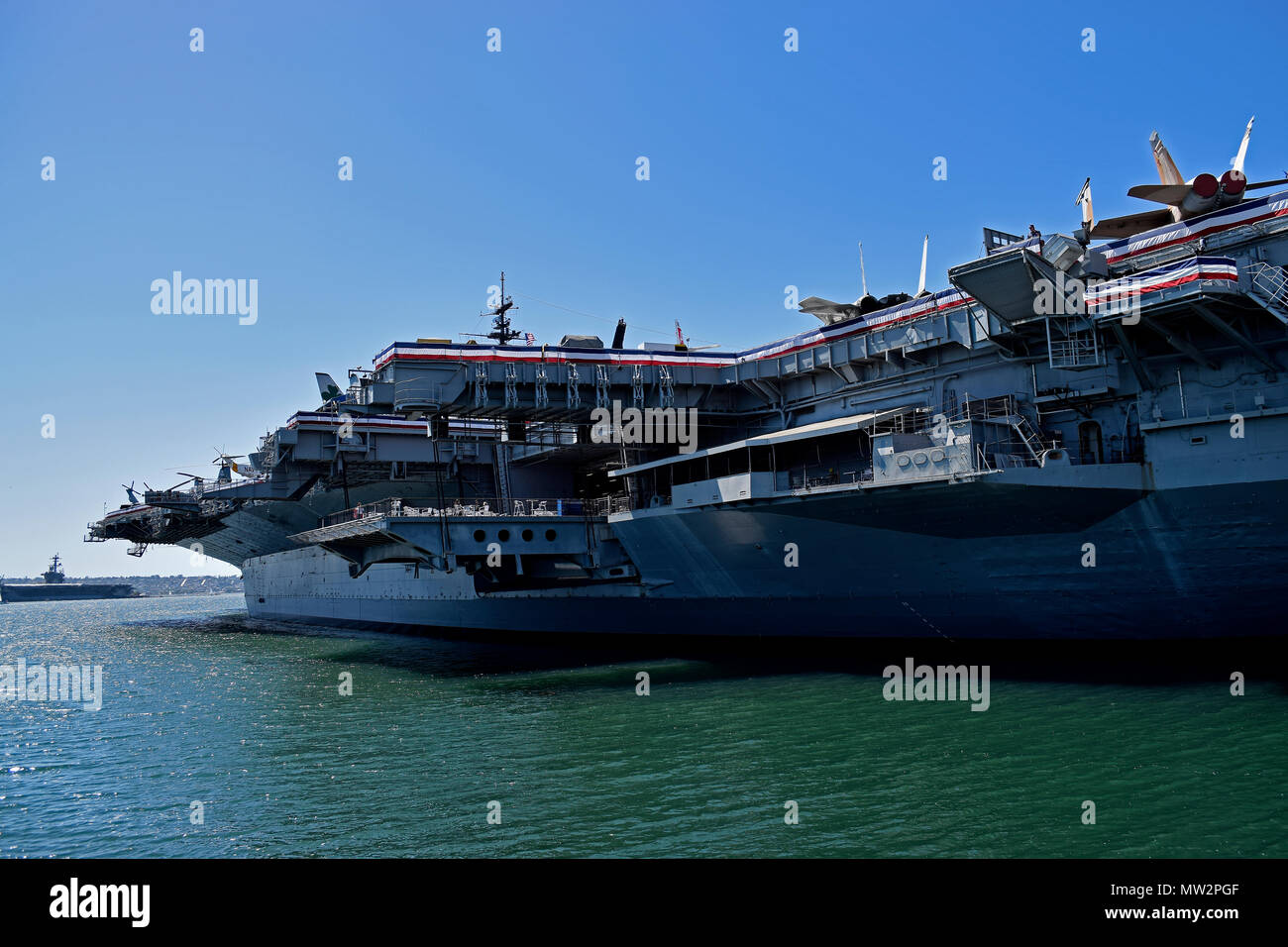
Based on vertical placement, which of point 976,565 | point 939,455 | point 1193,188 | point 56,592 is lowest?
point 56,592

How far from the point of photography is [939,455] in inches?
719

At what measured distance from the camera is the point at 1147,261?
18.8 m

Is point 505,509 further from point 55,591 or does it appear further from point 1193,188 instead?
point 55,591

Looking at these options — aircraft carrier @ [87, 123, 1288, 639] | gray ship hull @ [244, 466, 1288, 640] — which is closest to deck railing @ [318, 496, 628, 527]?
aircraft carrier @ [87, 123, 1288, 639]

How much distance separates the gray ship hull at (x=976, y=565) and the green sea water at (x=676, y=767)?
4.12 feet

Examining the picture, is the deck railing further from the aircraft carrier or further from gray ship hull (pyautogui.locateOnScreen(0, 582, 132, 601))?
gray ship hull (pyautogui.locateOnScreen(0, 582, 132, 601))

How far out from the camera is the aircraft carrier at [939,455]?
56.0 feet

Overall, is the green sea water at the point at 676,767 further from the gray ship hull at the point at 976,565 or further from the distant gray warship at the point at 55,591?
the distant gray warship at the point at 55,591

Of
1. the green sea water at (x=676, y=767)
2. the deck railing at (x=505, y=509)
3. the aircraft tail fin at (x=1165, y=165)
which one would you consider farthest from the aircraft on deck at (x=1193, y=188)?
the deck railing at (x=505, y=509)

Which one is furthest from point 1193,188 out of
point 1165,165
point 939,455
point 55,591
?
point 55,591

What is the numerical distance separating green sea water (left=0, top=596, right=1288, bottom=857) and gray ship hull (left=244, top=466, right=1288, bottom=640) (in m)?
1.26

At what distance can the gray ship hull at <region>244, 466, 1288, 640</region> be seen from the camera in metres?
17.2

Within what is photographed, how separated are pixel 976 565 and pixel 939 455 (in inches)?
122
